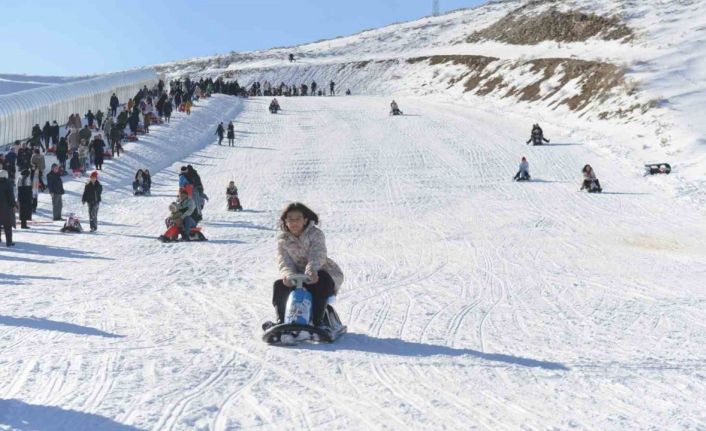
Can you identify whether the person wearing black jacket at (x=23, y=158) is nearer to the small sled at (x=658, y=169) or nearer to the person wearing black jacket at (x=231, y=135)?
the person wearing black jacket at (x=231, y=135)

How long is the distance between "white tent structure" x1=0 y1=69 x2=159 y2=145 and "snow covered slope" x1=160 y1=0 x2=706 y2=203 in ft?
69.9

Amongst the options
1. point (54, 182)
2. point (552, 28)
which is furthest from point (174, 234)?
point (552, 28)

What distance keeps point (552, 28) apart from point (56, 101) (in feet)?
142

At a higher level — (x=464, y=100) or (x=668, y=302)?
(x=464, y=100)

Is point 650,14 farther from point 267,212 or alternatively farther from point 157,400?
point 157,400

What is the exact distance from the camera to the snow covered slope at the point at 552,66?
40000mm

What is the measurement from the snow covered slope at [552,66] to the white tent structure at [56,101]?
69.9 feet

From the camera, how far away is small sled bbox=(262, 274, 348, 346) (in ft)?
28.3

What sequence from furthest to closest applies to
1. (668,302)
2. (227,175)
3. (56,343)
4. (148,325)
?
1. (227,175)
2. (668,302)
3. (148,325)
4. (56,343)

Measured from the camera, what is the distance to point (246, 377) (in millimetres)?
7395

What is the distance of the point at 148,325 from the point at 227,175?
75.4ft

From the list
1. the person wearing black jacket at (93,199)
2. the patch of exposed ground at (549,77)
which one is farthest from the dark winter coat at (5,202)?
the patch of exposed ground at (549,77)

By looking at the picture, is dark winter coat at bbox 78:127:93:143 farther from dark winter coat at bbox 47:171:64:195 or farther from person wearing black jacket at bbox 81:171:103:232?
person wearing black jacket at bbox 81:171:103:232

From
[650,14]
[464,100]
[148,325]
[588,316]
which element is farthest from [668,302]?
[650,14]
